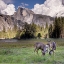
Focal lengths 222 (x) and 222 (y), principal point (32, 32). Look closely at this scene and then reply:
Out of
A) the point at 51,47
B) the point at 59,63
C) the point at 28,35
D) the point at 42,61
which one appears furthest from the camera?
the point at 28,35

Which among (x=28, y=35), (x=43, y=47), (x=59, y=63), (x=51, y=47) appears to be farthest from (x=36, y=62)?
(x=28, y=35)

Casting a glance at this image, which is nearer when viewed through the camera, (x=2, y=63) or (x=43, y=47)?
(x=2, y=63)

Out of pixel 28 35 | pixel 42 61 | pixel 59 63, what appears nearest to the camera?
pixel 59 63

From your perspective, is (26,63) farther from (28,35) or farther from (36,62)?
(28,35)

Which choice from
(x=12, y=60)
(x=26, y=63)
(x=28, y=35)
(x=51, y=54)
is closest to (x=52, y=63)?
(x=26, y=63)

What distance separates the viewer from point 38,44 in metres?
31.7

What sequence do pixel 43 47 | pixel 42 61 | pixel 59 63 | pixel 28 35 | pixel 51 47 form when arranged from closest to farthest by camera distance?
pixel 59 63 < pixel 42 61 < pixel 43 47 < pixel 51 47 < pixel 28 35

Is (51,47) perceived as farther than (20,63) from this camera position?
Yes

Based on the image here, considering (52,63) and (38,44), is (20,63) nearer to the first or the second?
(52,63)

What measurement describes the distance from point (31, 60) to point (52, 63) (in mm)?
3199

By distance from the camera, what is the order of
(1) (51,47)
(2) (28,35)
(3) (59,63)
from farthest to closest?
(2) (28,35) < (1) (51,47) < (3) (59,63)

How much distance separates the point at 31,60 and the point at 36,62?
46.1 inches

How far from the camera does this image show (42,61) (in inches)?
1024

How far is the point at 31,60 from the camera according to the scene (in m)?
26.5
